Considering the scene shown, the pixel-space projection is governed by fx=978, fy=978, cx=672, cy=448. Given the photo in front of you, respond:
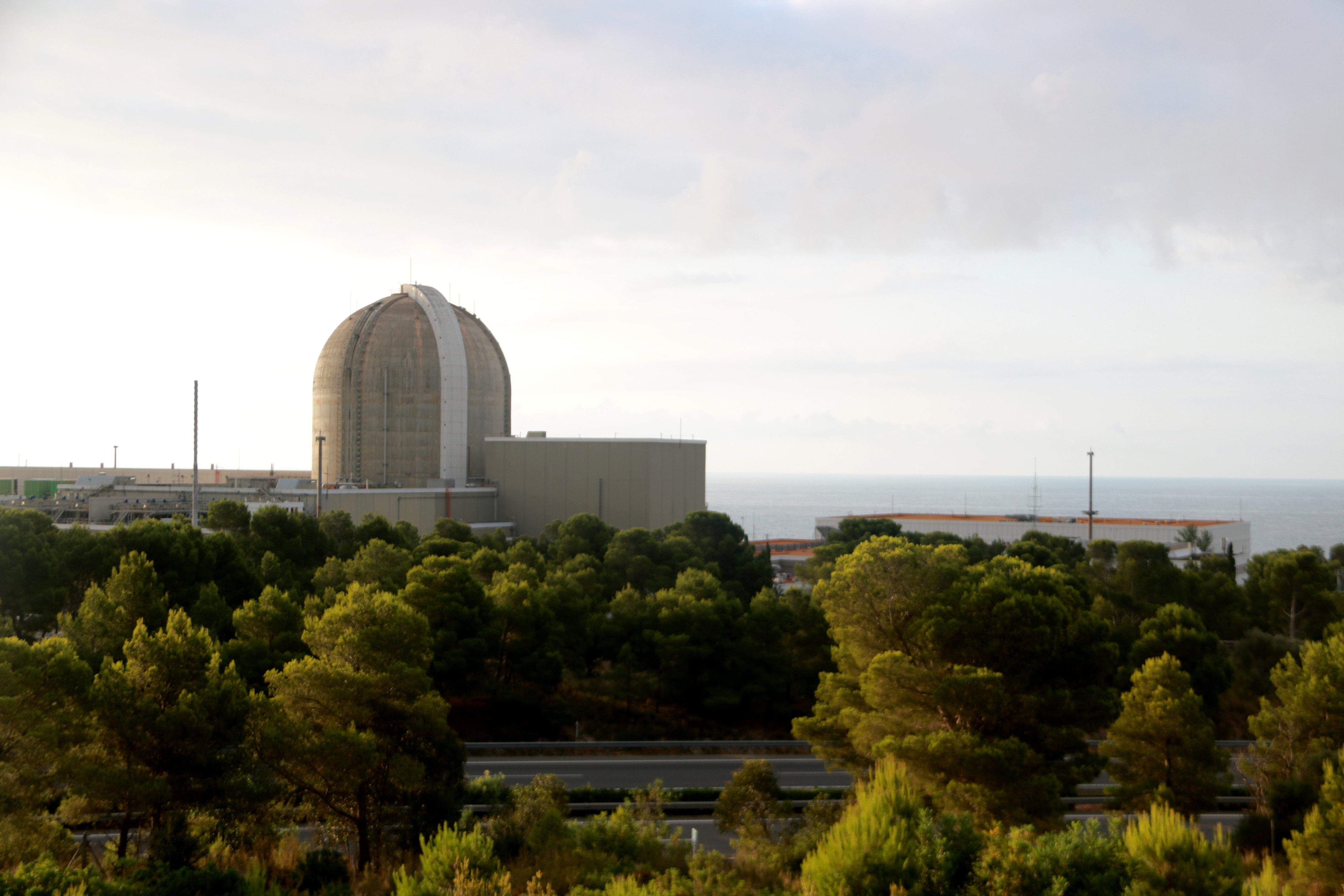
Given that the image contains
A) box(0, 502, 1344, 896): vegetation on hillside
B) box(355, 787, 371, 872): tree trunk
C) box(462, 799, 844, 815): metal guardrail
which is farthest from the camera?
box(462, 799, 844, 815): metal guardrail

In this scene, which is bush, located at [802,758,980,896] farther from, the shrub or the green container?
the green container

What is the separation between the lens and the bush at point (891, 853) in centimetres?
982

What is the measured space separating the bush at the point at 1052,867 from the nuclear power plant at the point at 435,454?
46028 mm

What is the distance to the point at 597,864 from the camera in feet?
41.3

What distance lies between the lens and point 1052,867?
1004 cm

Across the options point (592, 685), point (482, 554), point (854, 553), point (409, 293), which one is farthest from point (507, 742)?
point (409, 293)

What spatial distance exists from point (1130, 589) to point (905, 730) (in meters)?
22.1

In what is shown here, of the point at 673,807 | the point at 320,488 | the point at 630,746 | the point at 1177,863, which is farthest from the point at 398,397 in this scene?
the point at 1177,863

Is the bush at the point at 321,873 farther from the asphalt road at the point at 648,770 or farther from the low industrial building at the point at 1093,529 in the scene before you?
the low industrial building at the point at 1093,529

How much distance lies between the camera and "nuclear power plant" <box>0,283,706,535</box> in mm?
56406

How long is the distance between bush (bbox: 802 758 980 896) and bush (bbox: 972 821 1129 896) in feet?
1.01

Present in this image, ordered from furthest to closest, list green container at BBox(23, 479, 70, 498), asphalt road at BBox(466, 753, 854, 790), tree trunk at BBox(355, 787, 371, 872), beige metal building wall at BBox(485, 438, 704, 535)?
green container at BBox(23, 479, 70, 498)
beige metal building wall at BBox(485, 438, 704, 535)
asphalt road at BBox(466, 753, 854, 790)
tree trunk at BBox(355, 787, 371, 872)

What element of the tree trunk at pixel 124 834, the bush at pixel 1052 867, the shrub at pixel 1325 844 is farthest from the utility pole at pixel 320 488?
the bush at pixel 1052 867

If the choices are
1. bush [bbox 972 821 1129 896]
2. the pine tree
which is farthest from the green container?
bush [bbox 972 821 1129 896]
